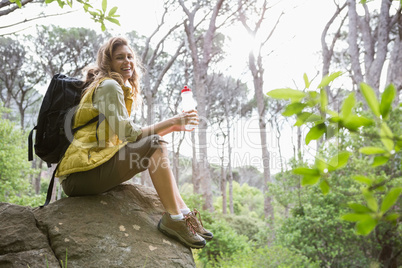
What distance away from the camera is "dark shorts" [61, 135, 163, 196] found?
7.25 ft

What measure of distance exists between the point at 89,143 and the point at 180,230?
33.0 inches

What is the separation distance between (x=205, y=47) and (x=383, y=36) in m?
4.54

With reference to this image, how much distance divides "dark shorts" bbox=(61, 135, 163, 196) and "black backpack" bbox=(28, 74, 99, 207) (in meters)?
0.18

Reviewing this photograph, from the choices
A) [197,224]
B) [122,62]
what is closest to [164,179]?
[197,224]

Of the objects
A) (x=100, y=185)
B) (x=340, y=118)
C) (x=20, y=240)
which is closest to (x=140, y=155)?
(x=100, y=185)

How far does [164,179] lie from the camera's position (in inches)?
93.4

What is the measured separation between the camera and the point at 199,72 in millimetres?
8031

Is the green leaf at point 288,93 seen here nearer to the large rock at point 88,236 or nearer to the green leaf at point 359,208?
the green leaf at point 359,208

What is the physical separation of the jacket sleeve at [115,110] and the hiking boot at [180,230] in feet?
2.02

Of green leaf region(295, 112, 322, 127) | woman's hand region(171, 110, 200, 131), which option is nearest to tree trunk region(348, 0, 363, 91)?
woman's hand region(171, 110, 200, 131)

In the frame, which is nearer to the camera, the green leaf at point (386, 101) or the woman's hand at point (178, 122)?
the green leaf at point (386, 101)

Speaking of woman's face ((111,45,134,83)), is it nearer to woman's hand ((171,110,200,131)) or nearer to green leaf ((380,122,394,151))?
woman's hand ((171,110,200,131))

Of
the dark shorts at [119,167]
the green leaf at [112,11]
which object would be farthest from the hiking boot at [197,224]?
the green leaf at [112,11]

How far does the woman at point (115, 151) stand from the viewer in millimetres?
2197
